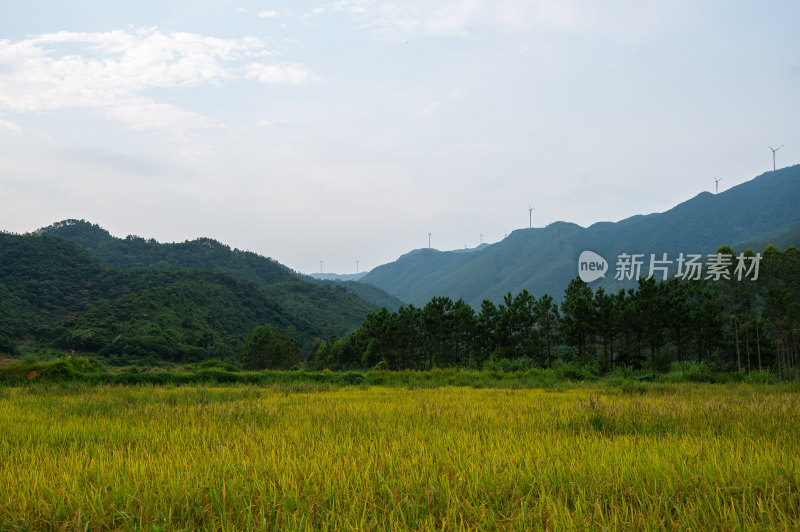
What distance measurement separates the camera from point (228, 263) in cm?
17600

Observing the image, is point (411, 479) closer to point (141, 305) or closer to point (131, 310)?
point (131, 310)

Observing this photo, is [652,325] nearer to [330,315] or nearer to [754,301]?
[754,301]

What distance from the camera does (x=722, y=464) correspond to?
3.51 meters

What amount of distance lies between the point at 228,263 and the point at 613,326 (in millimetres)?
166328

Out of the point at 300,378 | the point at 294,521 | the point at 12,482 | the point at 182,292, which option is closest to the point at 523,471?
the point at 294,521

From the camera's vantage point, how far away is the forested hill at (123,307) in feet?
221

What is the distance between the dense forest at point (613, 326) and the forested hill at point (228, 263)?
74.4 metres

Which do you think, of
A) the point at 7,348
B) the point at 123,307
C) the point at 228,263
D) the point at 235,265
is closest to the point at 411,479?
the point at 7,348

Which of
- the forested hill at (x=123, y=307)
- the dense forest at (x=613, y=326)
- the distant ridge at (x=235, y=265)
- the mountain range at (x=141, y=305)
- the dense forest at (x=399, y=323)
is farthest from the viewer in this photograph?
the distant ridge at (x=235, y=265)

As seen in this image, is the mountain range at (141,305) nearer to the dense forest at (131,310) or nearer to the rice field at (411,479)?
the dense forest at (131,310)

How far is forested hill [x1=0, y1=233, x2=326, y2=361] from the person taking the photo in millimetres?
67250

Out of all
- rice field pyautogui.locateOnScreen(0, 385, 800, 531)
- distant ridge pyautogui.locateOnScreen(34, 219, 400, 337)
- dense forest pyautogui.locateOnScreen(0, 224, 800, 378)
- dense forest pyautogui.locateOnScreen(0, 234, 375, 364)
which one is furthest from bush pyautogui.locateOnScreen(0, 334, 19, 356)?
rice field pyautogui.locateOnScreen(0, 385, 800, 531)

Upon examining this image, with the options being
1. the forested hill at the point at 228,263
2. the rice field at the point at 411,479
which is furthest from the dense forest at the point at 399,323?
the rice field at the point at 411,479

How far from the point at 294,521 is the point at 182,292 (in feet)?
338
